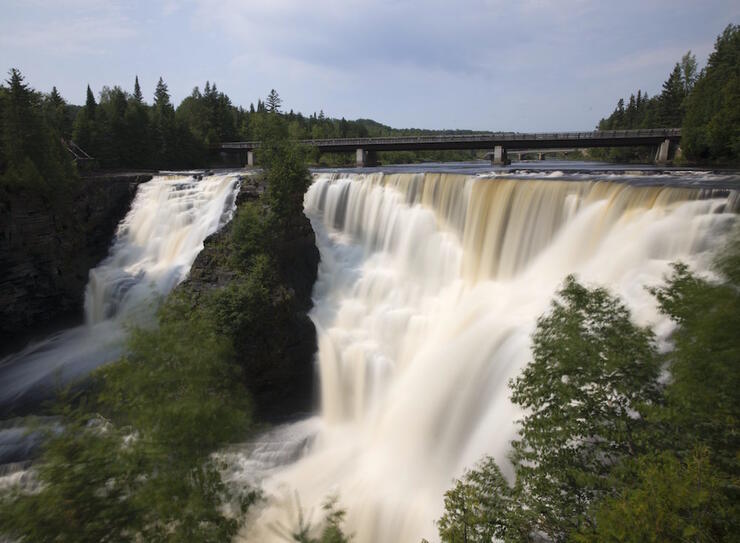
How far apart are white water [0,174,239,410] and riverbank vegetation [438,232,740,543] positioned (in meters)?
17.5

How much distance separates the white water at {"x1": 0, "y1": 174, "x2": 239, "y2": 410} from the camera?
2111cm

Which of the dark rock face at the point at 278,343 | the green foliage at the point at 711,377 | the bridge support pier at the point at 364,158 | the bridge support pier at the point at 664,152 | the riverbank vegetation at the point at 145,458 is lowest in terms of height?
the dark rock face at the point at 278,343

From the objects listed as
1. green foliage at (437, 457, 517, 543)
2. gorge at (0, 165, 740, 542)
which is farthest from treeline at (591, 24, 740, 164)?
green foliage at (437, 457, 517, 543)

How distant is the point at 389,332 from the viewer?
2041 cm

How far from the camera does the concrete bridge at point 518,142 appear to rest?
46.1 metres

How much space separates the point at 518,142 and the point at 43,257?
46.6 m

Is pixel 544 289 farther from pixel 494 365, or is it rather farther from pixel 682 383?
pixel 682 383

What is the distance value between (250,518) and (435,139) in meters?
48.0

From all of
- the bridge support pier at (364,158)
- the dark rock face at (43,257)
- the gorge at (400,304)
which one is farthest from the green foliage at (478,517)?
the bridge support pier at (364,158)

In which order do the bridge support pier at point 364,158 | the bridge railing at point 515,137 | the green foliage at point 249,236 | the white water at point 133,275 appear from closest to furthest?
the green foliage at point 249,236 < the white water at point 133,275 < the bridge railing at point 515,137 < the bridge support pier at point 364,158

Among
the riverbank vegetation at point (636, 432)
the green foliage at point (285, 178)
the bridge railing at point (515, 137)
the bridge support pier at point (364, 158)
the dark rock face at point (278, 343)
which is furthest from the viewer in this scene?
the bridge support pier at point (364, 158)

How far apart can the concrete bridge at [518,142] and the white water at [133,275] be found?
15.6 meters

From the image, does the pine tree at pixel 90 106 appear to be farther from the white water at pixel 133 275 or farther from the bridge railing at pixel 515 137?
the white water at pixel 133 275

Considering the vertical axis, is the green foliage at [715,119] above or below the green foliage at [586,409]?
above
